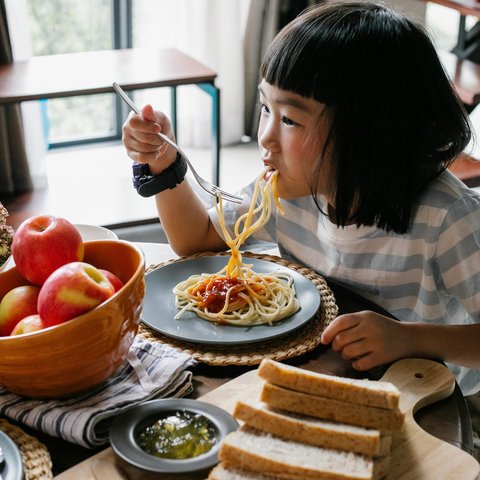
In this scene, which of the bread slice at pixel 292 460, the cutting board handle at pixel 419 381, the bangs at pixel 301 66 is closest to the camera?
the bread slice at pixel 292 460

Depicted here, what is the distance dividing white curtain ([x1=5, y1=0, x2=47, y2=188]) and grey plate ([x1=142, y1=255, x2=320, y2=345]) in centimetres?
256

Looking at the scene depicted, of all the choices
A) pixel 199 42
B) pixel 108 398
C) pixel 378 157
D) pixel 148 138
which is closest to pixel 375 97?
pixel 378 157

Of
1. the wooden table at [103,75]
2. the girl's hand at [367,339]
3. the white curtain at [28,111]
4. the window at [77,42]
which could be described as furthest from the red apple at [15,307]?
the window at [77,42]

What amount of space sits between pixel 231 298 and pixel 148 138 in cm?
36

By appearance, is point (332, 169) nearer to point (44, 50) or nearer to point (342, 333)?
point (342, 333)

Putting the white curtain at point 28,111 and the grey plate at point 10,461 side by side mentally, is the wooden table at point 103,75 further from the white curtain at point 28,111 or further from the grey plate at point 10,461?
the grey plate at point 10,461

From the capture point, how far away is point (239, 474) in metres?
0.90

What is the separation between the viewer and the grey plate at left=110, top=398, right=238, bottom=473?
916 mm

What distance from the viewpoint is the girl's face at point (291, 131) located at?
4.54 feet

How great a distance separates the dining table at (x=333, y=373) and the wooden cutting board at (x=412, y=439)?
2 centimetres

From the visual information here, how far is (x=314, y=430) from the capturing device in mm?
935

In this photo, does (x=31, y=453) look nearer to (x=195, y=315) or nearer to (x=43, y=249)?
(x=43, y=249)

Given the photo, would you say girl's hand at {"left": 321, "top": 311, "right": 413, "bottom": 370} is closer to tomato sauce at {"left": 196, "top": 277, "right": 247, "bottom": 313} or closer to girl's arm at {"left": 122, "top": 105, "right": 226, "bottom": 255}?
tomato sauce at {"left": 196, "top": 277, "right": 247, "bottom": 313}

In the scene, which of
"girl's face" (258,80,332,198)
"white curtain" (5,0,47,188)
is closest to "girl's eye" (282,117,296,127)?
"girl's face" (258,80,332,198)
